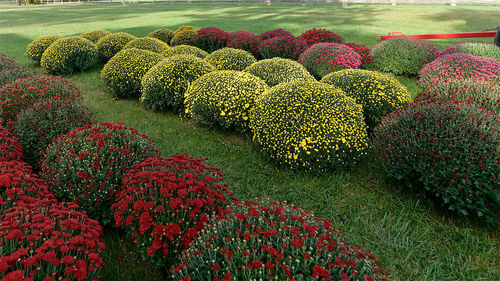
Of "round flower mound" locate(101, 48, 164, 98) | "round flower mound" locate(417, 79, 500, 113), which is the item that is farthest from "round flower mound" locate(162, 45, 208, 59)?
"round flower mound" locate(417, 79, 500, 113)

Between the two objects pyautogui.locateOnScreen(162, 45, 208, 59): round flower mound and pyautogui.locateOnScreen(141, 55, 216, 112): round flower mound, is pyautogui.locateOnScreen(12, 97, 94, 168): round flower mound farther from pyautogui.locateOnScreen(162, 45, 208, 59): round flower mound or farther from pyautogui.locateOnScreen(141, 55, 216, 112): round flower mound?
pyautogui.locateOnScreen(162, 45, 208, 59): round flower mound

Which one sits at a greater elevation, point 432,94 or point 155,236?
point 432,94

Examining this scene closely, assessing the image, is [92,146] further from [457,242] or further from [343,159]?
[457,242]

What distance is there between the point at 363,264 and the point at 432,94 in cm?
464

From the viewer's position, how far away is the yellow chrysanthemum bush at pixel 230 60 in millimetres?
7934

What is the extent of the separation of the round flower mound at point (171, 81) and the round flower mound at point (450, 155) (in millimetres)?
4460

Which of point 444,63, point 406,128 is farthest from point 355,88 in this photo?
point 444,63

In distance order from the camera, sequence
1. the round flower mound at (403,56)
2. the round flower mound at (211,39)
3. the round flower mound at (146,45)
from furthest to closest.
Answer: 1. the round flower mound at (211,39)
2. the round flower mound at (146,45)
3. the round flower mound at (403,56)

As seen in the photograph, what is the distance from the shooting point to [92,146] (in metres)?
3.75

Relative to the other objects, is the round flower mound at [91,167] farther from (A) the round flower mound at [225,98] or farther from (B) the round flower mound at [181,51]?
(B) the round flower mound at [181,51]

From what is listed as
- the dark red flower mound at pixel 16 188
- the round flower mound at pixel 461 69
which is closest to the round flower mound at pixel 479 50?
the round flower mound at pixel 461 69

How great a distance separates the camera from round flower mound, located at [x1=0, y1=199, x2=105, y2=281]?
1.95 m

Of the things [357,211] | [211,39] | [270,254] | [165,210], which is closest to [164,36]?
[211,39]

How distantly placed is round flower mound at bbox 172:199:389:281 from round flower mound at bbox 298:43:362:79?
23.2 feet
